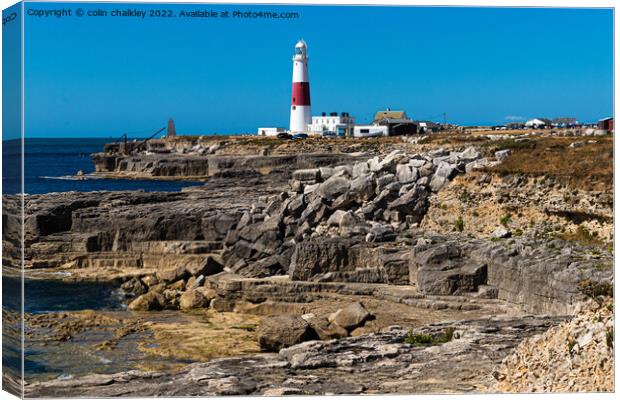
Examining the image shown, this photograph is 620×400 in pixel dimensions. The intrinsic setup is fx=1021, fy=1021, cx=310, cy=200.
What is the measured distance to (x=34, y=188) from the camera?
55.9 m

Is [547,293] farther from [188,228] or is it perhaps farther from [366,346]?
[188,228]

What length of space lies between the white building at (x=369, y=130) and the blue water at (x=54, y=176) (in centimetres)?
994

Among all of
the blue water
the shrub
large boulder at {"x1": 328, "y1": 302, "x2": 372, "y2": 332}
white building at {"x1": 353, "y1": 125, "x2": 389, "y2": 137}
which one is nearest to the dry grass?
large boulder at {"x1": 328, "y1": 302, "x2": 372, "y2": 332}

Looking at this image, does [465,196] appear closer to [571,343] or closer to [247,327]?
[247,327]

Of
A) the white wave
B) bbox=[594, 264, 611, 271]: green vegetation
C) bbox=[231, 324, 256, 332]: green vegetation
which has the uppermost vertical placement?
the white wave

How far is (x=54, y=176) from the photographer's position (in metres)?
68.0

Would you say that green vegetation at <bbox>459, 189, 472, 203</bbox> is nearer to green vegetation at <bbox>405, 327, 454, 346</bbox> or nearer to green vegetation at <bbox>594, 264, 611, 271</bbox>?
green vegetation at <bbox>594, 264, 611, 271</bbox>

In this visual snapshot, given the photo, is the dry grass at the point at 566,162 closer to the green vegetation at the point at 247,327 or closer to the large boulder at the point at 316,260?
the large boulder at the point at 316,260

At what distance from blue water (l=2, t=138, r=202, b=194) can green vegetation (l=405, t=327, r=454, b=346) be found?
589cm

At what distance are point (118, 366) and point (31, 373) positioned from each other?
8.57ft

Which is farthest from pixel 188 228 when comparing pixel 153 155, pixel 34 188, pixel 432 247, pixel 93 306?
pixel 153 155

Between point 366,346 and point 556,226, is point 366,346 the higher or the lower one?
the lower one

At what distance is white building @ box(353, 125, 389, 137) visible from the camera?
55338 mm

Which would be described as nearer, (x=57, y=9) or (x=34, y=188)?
(x=57, y=9)
